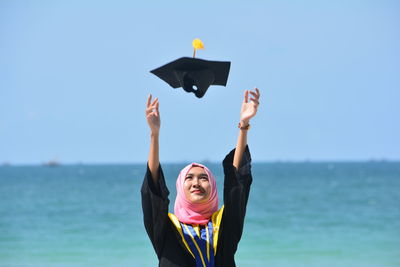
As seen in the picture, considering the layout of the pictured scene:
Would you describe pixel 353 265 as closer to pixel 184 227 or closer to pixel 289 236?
pixel 289 236

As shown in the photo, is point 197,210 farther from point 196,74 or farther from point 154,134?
point 196,74

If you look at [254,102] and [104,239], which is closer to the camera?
[254,102]

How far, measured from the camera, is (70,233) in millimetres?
20188

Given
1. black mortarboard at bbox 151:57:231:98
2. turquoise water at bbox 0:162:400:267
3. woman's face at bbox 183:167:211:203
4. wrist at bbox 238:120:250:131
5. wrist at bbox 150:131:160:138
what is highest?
black mortarboard at bbox 151:57:231:98

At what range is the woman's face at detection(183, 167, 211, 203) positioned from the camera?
4.79 meters

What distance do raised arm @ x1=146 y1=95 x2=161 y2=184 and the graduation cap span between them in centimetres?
34

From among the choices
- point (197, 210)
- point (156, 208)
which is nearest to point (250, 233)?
point (197, 210)

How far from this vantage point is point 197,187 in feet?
15.7

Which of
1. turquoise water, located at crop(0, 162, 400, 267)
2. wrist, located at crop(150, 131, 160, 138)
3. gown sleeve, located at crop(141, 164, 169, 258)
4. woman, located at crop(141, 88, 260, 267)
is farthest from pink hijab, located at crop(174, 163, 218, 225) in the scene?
turquoise water, located at crop(0, 162, 400, 267)

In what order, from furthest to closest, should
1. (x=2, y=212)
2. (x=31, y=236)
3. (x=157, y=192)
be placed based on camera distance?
(x=2, y=212) → (x=31, y=236) → (x=157, y=192)

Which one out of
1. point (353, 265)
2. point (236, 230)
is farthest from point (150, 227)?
point (353, 265)

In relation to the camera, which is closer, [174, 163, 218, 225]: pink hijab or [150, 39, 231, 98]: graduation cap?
[174, 163, 218, 225]: pink hijab

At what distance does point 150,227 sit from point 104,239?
1384 centimetres

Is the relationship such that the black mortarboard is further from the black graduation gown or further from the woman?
the black graduation gown
